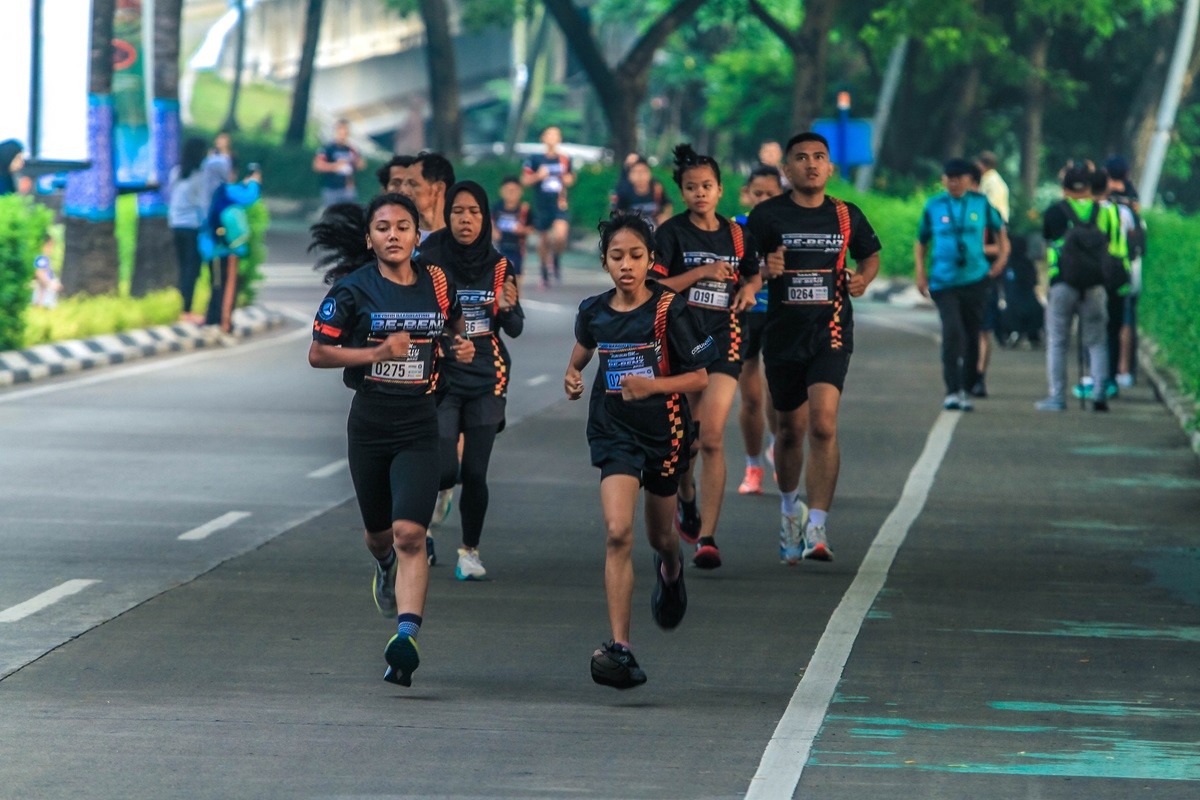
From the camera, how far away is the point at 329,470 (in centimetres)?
1461

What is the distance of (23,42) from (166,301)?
381 cm

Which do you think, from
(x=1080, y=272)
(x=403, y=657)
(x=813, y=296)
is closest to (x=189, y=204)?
(x=1080, y=272)

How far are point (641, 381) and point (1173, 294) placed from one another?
488 inches

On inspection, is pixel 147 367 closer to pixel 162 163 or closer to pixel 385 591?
pixel 162 163

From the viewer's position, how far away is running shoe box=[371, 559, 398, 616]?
9.30 meters

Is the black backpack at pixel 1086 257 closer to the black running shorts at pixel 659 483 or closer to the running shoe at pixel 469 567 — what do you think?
the running shoe at pixel 469 567

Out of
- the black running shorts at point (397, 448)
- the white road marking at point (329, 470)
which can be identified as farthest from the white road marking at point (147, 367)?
the black running shorts at point (397, 448)

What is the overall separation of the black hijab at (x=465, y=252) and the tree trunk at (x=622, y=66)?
3534 centimetres

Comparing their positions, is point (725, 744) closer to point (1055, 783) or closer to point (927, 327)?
point (1055, 783)

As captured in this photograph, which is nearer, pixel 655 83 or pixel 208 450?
pixel 208 450

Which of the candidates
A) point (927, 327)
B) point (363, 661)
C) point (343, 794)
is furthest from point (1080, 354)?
point (343, 794)

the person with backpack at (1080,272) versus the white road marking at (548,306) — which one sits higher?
the person with backpack at (1080,272)

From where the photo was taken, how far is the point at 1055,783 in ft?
22.7

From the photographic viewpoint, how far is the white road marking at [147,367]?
19.1m
